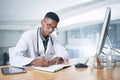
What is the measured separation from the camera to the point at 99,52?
1.41 meters

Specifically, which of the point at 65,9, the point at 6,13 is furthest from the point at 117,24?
the point at 6,13

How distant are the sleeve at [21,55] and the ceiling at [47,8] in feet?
5.85

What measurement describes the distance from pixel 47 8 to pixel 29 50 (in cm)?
235

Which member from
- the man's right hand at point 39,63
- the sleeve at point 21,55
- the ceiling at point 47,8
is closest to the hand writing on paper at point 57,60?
the man's right hand at point 39,63

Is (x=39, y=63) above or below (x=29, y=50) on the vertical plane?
below

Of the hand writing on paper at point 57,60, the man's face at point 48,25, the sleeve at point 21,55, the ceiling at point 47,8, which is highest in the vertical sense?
the ceiling at point 47,8

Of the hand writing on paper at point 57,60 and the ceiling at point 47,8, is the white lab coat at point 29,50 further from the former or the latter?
the ceiling at point 47,8

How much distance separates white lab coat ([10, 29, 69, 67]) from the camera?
4.66 feet

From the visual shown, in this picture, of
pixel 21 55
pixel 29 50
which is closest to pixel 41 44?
pixel 29 50

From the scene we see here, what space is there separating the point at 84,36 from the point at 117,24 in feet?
3.77

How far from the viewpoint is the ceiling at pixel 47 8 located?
3024mm

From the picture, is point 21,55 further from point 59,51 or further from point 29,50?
point 59,51

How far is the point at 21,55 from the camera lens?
1.51m

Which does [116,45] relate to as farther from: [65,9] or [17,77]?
[17,77]
